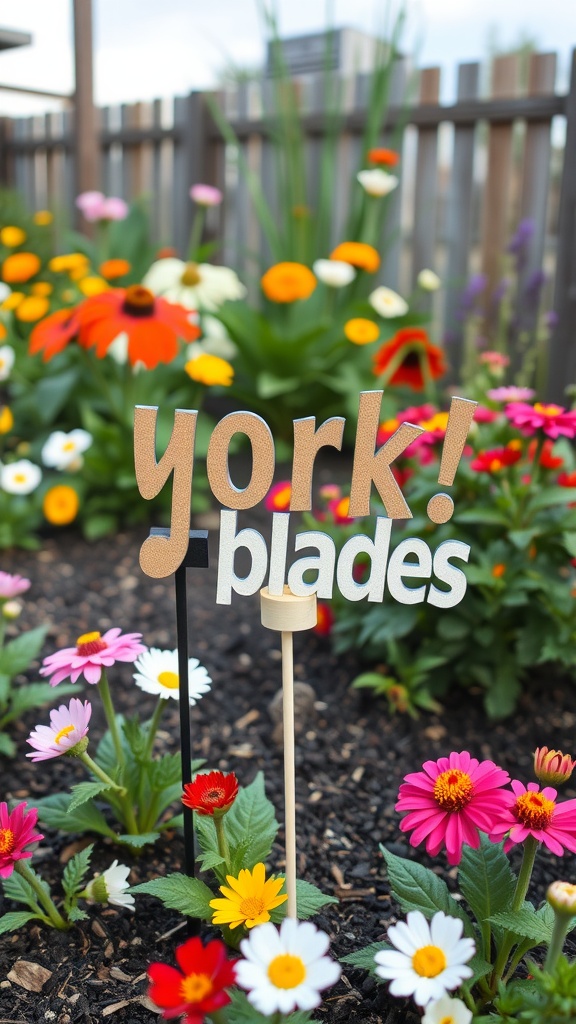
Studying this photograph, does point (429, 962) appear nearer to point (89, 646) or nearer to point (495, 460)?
point (89, 646)

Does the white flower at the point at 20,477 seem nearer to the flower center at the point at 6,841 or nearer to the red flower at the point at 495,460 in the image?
the red flower at the point at 495,460

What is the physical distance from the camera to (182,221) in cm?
498

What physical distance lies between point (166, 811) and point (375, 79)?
3156mm

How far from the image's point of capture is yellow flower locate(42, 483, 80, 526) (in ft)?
9.06

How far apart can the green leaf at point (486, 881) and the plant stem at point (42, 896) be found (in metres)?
0.54

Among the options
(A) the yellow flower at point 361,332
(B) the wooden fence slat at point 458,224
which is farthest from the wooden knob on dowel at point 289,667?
(B) the wooden fence slat at point 458,224

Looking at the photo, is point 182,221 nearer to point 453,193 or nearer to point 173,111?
point 173,111

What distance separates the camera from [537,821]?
96cm

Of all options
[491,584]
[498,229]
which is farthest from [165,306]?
[498,229]

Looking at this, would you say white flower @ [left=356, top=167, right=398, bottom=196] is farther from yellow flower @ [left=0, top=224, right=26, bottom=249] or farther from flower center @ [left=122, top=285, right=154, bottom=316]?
yellow flower @ [left=0, top=224, right=26, bottom=249]

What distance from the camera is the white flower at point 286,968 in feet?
2.61

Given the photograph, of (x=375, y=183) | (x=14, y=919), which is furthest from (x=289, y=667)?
(x=375, y=183)

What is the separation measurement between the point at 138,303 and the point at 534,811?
5.92ft

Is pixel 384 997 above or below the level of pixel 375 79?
below
